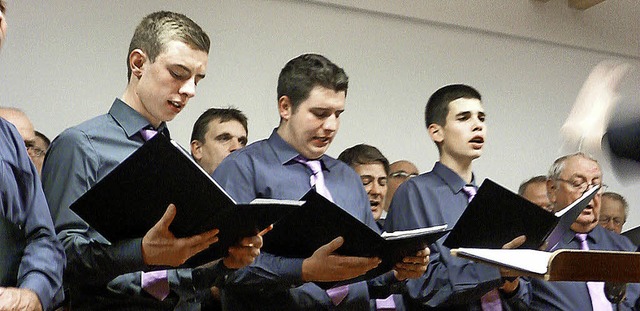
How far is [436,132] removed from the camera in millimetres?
3615

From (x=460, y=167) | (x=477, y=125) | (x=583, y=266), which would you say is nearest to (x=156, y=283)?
(x=583, y=266)

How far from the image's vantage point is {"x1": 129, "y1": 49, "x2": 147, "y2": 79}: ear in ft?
8.59

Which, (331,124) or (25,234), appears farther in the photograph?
(331,124)

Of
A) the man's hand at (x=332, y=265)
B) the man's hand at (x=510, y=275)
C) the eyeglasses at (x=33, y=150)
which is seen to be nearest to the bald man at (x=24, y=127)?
the eyeglasses at (x=33, y=150)

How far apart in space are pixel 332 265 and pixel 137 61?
854 mm

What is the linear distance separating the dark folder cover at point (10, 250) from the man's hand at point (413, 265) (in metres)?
1.21

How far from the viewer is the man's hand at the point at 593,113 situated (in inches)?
92.7

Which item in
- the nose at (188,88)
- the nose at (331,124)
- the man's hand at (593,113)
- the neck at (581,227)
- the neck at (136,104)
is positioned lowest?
the neck at (581,227)

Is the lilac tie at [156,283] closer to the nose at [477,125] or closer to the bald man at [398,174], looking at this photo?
the nose at [477,125]

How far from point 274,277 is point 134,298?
459 millimetres

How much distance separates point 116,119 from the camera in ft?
8.42

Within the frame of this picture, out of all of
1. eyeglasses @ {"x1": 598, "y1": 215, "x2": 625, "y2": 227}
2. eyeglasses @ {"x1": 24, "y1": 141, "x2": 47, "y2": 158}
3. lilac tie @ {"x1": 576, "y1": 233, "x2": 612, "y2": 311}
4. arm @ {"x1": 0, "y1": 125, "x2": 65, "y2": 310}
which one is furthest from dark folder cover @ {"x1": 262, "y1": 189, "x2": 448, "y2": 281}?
eyeglasses @ {"x1": 598, "y1": 215, "x2": 625, "y2": 227}

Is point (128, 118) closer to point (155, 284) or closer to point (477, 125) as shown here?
point (155, 284)

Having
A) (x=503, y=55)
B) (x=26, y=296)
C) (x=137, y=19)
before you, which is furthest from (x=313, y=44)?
(x=26, y=296)
